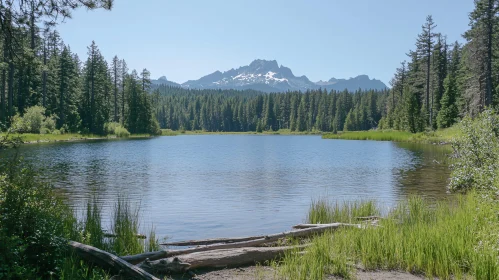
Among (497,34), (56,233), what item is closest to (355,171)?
(56,233)

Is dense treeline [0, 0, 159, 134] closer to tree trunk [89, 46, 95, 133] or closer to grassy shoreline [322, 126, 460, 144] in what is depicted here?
tree trunk [89, 46, 95, 133]

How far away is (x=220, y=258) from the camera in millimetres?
7113

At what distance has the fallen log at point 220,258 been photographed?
648 centimetres

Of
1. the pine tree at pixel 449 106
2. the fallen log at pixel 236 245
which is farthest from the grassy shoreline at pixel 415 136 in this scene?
the fallen log at pixel 236 245

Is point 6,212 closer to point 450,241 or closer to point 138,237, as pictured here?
point 138,237

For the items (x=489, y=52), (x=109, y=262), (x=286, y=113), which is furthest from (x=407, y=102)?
(x=286, y=113)

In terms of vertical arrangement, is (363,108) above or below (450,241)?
above

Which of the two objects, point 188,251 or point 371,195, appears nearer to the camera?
point 188,251

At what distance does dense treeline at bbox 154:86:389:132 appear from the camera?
13562 centimetres

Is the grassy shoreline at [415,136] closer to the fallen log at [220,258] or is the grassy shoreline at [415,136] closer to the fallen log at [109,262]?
the fallen log at [220,258]

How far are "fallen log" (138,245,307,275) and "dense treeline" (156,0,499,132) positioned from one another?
1015 cm

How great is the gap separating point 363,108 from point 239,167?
110m

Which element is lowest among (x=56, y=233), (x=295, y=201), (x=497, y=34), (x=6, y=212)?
(x=295, y=201)

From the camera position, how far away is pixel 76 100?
67500 millimetres
